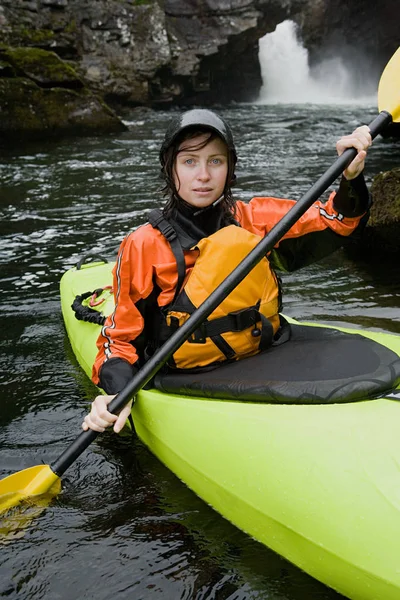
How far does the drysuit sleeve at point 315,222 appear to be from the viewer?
7.37ft

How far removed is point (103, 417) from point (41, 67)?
10.7 metres

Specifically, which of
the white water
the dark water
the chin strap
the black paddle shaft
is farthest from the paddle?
the white water

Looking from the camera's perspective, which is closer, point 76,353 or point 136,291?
point 136,291

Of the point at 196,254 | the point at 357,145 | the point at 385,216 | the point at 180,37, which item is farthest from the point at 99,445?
the point at 180,37

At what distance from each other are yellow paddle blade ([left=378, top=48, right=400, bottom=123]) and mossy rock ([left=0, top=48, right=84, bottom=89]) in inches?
394

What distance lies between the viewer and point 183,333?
2104 mm

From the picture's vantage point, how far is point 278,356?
2.25m

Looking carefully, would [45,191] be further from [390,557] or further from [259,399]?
[390,557]

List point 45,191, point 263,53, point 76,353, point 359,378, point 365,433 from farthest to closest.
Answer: point 263,53 → point 45,191 → point 76,353 → point 359,378 → point 365,433

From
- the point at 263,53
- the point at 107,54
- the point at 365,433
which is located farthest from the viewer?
the point at 263,53

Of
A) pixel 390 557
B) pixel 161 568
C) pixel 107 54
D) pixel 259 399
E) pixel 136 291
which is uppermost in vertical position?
pixel 107 54

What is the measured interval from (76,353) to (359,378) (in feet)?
6.13

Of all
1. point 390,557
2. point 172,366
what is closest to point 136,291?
point 172,366

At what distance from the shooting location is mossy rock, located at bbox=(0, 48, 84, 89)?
11.3m
